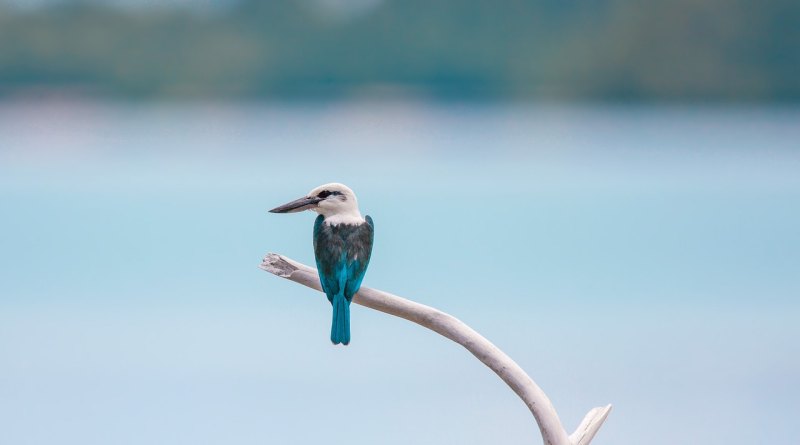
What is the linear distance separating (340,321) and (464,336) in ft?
0.60

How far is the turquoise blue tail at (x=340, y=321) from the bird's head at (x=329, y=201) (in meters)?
0.15

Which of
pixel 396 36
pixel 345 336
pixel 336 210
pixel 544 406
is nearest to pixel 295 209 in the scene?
pixel 336 210

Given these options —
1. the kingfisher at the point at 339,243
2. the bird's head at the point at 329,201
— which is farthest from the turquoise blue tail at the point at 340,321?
the bird's head at the point at 329,201

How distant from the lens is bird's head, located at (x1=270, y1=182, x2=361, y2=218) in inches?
65.6

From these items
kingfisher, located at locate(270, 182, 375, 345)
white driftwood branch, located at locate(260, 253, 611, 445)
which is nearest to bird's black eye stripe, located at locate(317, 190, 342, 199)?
Answer: kingfisher, located at locate(270, 182, 375, 345)

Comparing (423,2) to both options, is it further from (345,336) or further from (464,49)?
(345,336)

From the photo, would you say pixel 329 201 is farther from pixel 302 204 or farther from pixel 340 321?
pixel 340 321

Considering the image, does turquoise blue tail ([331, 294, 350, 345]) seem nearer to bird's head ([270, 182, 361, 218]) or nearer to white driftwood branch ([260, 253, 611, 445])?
white driftwood branch ([260, 253, 611, 445])

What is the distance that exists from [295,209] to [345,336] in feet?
0.71

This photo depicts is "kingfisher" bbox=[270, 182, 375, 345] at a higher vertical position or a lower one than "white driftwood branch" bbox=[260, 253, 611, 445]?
higher

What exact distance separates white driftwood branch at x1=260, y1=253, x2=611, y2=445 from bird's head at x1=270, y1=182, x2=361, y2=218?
0.34 feet

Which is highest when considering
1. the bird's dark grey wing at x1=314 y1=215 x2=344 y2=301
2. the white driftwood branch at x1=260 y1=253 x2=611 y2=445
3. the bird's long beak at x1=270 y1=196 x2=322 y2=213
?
the bird's long beak at x1=270 y1=196 x2=322 y2=213

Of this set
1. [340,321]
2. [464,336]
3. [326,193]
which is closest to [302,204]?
[326,193]

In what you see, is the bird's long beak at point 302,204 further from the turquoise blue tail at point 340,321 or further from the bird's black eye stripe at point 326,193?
the turquoise blue tail at point 340,321
